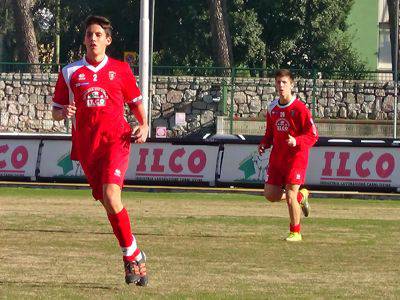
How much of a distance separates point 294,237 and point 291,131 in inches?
50.7

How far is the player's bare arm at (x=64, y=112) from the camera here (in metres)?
10.6

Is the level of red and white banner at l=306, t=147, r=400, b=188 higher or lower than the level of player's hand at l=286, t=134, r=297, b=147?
lower

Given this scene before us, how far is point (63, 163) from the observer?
27.0 metres

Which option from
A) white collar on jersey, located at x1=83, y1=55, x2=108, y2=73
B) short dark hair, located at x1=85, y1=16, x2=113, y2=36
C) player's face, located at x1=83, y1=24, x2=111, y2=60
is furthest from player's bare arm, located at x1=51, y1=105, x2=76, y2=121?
short dark hair, located at x1=85, y1=16, x2=113, y2=36

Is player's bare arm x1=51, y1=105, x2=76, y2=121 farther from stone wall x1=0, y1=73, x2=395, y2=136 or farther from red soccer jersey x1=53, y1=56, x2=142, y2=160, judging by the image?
stone wall x1=0, y1=73, x2=395, y2=136

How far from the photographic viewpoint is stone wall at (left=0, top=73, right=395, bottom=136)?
159 feet

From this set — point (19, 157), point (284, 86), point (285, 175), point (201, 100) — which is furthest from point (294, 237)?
point (201, 100)

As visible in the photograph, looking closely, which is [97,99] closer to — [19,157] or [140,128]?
[140,128]

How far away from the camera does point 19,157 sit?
88.7 feet

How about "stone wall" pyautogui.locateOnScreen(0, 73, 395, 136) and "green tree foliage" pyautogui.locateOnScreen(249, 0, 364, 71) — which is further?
"green tree foliage" pyautogui.locateOnScreen(249, 0, 364, 71)

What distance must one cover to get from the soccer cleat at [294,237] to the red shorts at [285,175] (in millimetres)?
657

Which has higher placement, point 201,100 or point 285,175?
point 201,100

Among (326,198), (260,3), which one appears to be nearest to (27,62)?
(260,3)

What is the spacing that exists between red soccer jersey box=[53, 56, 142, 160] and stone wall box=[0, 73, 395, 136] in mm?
37035
